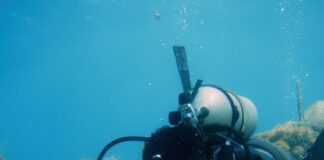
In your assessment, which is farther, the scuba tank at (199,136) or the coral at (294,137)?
the coral at (294,137)

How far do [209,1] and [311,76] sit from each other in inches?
2399

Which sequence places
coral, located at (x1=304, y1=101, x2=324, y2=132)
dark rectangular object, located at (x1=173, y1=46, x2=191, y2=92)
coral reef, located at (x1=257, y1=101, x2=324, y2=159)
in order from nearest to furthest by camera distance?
1. dark rectangular object, located at (x1=173, y1=46, x2=191, y2=92)
2. coral reef, located at (x1=257, y1=101, x2=324, y2=159)
3. coral, located at (x1=304, y1=101, x2=324, y2=132)

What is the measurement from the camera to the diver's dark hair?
2160 mm

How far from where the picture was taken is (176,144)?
2.22 metres

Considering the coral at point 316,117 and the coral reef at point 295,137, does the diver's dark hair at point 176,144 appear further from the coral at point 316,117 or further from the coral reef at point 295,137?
the coral at point 316,117

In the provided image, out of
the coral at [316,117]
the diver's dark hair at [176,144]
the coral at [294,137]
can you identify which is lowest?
the diver's dark hair at [176,144]

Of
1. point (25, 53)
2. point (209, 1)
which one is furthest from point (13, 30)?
point (209, 1)

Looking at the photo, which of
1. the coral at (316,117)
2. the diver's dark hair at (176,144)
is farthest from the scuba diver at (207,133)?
the coral at (316,117)

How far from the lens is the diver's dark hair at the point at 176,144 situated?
2.16 meters

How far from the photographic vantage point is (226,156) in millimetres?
2244

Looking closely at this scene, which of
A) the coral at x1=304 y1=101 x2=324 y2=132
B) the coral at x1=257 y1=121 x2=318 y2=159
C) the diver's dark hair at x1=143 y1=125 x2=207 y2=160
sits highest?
the coral at x1=304 y1=101 x2=324 y2=132

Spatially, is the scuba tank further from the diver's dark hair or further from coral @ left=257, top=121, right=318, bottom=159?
coral @ left=257, top=121, right=318, bottom=159

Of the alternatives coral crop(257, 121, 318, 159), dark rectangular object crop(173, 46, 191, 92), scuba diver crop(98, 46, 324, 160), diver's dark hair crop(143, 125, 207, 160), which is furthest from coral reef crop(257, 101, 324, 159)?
diver's dark hair crop(143, 125, 207, 160)

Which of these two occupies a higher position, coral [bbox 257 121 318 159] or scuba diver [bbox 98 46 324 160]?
coral [bbox 257 121 318 159]
